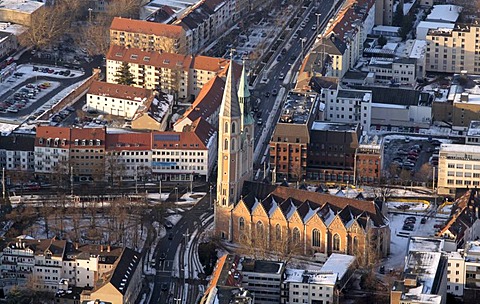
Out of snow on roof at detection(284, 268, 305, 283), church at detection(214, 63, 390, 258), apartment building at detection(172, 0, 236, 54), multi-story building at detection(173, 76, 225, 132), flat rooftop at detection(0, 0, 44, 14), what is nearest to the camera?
snow on roof at detection(284, 268, 305, 283)

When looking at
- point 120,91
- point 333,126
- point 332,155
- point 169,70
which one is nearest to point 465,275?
point 332,155

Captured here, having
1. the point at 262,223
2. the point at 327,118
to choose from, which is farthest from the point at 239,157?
the point at 327,118

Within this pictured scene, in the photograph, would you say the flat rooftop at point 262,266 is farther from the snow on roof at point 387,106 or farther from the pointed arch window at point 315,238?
the snow on roof at point 387,106

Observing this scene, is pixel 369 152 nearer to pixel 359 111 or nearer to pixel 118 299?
pixel 359 111

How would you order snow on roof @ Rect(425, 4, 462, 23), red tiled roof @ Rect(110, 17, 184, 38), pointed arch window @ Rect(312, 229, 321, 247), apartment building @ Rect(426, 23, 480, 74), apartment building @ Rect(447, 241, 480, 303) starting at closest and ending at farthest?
apartment building @ Rect(447, 241, 480, 303), pointed arch window @ Rect(312, 229, 321, 247), red tiled roof @ Rect(110, 17, 184, 38), apartment building @ Rect(426, 23, 480, 74), snow on roof @ Rect(425, 4, 462, 23)

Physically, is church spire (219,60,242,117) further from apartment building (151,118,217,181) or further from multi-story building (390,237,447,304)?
multi-story building (390,237,447,304)

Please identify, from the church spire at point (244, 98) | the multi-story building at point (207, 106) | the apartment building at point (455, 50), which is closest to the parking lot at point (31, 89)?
the multi-story building at point (207, 106)

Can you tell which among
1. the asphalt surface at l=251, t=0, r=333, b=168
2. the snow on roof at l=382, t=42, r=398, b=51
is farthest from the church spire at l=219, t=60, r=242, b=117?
the snow on roof at l=382, t=42, r=398, b=51
